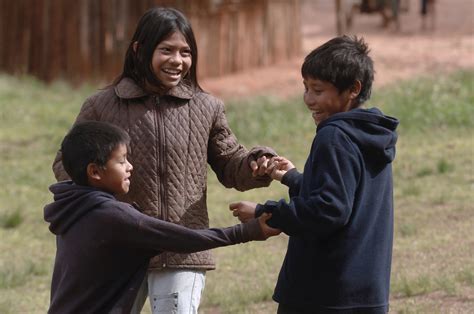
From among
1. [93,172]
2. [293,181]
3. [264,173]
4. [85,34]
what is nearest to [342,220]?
[293,181]

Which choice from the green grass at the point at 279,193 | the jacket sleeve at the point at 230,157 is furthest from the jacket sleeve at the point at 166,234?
the green grass at the point at 279,193

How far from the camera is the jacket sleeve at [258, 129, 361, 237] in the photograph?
3.79m

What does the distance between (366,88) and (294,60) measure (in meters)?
15.3

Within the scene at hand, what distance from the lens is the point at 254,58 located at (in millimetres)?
18375

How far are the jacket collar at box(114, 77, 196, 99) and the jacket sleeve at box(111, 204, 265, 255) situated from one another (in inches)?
28.4

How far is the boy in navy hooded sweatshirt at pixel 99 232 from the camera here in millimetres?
3842

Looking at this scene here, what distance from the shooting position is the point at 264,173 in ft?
14.7

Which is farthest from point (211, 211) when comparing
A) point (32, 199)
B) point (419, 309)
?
point (419, 309)

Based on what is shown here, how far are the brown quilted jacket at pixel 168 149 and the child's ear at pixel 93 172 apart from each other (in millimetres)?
553

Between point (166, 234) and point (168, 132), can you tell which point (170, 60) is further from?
point (166, 234)

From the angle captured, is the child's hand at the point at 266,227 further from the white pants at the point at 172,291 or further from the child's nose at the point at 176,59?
the child's nose at the point at 176,59

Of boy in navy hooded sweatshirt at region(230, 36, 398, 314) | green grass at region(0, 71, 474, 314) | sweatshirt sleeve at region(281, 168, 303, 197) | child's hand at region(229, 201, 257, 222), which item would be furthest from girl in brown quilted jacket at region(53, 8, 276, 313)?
green grass at region(0, 71, 474, 314)

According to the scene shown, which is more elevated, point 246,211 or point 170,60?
point 170,60

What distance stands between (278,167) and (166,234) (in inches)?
26.2
